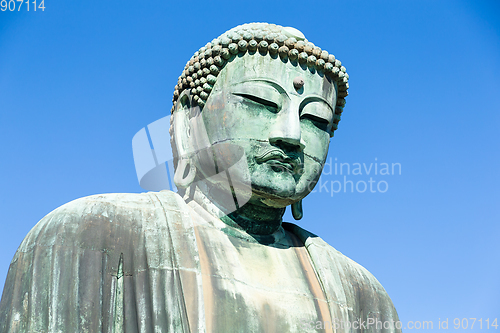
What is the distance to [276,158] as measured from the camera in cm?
921

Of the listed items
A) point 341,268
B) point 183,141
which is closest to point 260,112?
point 183,141

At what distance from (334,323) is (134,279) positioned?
2139 millimetres

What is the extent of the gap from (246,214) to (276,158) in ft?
2.59

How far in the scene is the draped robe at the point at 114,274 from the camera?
26.5 feet

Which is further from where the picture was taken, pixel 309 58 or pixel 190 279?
pixel 309 58

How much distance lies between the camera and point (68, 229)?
8.48 m

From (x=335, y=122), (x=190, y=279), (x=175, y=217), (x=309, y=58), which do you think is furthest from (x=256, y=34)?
(x=190, y=279)

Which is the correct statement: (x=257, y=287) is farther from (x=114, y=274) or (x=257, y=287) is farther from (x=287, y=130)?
(x=287, y=130)

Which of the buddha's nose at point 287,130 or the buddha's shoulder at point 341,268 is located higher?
the buddha's nose at point 287,130

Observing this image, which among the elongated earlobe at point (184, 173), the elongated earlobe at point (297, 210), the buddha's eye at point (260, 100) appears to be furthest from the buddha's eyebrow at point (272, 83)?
the elongated earlobe at point (297, 210)

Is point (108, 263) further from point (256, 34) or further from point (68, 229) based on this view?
point (256, 34)

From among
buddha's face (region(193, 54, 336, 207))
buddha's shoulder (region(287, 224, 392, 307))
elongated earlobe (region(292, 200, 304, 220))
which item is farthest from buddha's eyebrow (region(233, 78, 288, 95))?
buddha's shoulder (region(287, 224, 392, 307))

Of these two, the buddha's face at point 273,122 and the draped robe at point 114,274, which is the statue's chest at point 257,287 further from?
the buddha's face at point 273,122

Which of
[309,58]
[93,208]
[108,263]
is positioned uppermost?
[309,58]
